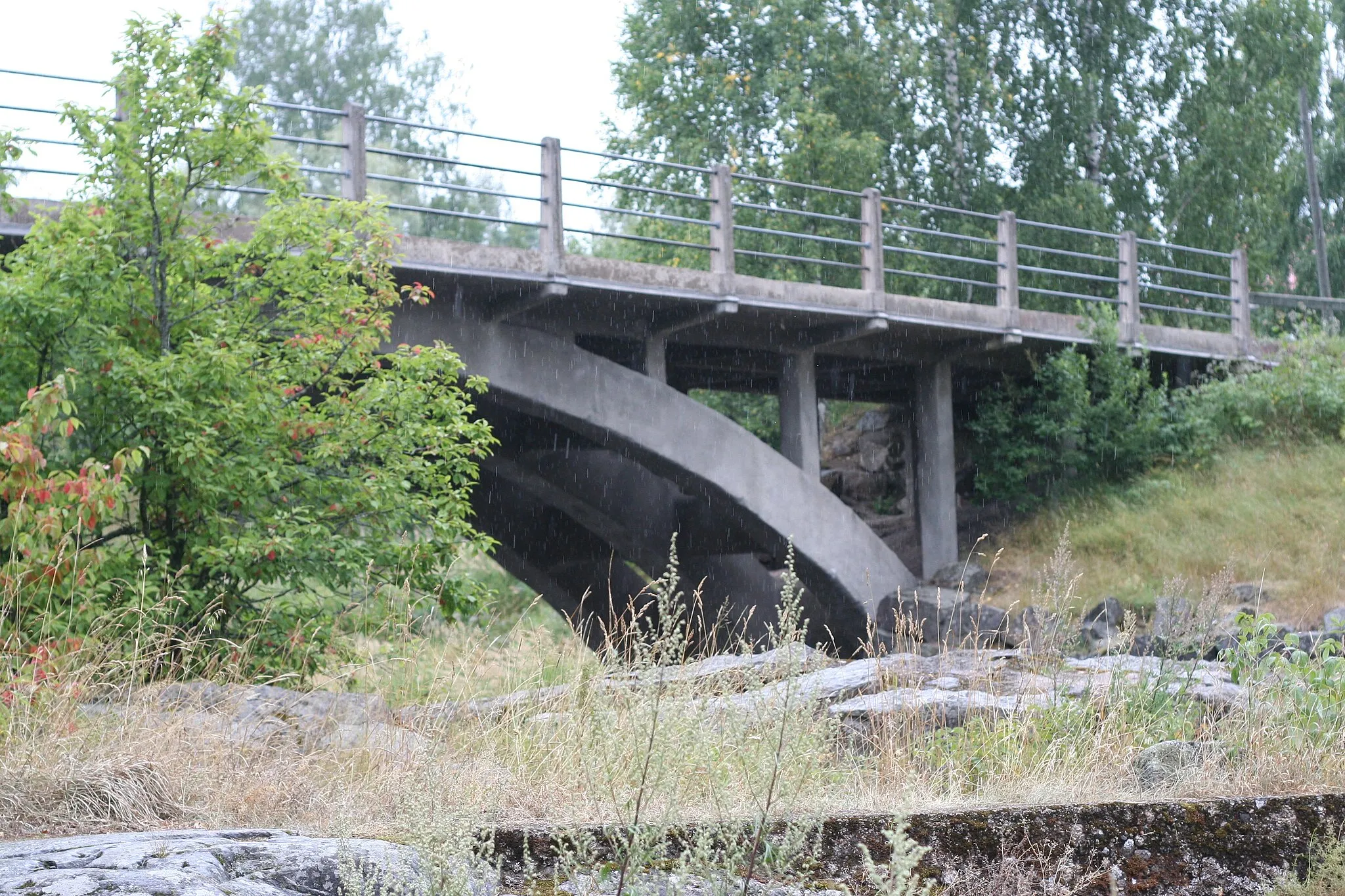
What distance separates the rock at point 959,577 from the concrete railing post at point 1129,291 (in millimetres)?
3077

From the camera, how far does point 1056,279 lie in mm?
20875

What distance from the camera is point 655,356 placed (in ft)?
39.5

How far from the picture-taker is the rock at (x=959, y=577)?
44.8 ft

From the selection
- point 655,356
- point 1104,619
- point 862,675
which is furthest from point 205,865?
point 1104,619

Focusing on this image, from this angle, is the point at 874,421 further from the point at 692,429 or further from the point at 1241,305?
the point at 692,429

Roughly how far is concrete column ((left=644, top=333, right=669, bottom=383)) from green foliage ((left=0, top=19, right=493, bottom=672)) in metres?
4.68

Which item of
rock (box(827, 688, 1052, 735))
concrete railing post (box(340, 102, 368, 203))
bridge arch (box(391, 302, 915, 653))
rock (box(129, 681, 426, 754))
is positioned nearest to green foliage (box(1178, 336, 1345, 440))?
bridge arch (box(391, 302, 915, 653))

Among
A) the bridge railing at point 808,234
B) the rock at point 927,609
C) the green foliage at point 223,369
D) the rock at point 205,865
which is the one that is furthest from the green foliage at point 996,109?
the rock at point 205,865

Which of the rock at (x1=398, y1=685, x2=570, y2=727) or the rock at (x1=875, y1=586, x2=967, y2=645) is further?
the rock at (x1=875, y1=586, x2=967, y2=645)

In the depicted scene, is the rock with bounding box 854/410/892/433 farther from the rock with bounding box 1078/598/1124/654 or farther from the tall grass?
the tall grass

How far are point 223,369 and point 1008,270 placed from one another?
9.29 metres

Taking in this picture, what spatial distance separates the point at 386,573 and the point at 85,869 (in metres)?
4.37

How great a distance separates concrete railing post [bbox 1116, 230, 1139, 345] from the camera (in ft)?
48.1

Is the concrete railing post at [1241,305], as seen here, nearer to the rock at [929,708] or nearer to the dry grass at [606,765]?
the dry grass at [606,765]
